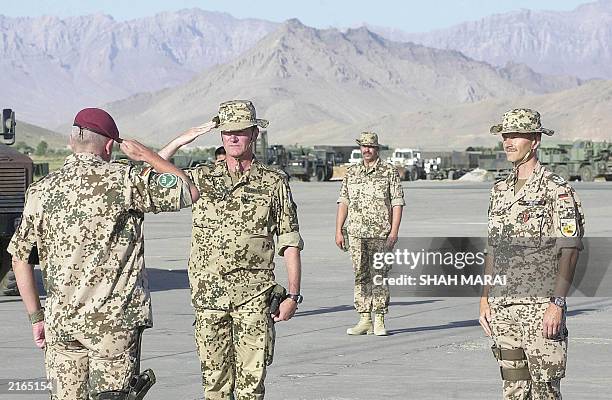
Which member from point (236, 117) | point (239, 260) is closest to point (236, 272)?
point (239, 260)

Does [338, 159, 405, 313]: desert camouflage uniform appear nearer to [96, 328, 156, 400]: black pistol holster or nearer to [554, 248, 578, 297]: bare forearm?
[554, 248, 578, 297]: bare forearm

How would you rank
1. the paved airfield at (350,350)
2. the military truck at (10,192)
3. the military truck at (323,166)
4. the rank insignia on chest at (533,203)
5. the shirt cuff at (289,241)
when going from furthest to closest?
the military truck at (323,166), the military truck at (10,192), the paved airfield at (350,350), the shirt cuff at (289,241), the rank insignia on chest at (533,203)

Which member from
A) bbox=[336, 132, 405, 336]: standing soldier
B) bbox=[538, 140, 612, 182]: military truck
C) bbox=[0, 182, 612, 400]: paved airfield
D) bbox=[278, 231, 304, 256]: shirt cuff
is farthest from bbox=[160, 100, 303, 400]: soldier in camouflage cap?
Answer: bbox=[538, 140, 612, 182]: military truck

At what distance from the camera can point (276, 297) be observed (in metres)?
7.82

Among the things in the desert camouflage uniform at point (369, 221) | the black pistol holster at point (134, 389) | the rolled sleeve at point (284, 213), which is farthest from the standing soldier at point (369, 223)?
the black pistol holster at point (134, 389)

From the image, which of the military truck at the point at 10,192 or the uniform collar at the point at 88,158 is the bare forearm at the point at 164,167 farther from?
the military truck at the point at 10,192

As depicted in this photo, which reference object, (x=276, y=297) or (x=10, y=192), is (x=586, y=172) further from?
(x=276, y=297)

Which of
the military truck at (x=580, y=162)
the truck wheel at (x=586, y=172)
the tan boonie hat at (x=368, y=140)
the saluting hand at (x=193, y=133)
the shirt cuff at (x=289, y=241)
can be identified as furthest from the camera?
the truck wheel at (x=586, y=172)

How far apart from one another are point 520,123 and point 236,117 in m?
1.49

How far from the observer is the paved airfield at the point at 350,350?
10547 mm

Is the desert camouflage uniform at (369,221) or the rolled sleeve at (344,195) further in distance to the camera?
the rolled sleeve at (344,195)

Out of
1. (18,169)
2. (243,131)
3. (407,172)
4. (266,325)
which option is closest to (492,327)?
(266,325)

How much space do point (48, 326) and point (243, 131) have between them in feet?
5.37

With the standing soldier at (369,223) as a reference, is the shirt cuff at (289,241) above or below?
above
